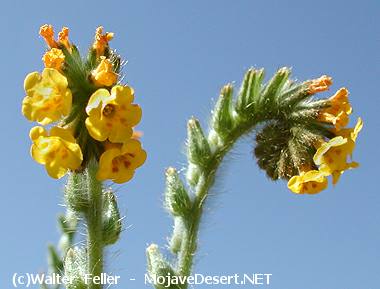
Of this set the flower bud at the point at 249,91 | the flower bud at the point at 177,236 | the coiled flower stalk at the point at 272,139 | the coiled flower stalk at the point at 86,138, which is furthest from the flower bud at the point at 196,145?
the coiled flower stalk at the point at 86,138

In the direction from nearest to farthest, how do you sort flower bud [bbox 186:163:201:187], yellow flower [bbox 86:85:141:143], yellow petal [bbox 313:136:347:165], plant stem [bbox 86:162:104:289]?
yellow flower [bbox 86:85:141:143]
plant stem [bbox 86:162:104:289]
yellow petal [bbox 313:136:347:165]
flower bud [bbox 186:163:201:187]

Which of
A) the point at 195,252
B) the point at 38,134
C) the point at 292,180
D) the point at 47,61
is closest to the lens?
the point at 38,134

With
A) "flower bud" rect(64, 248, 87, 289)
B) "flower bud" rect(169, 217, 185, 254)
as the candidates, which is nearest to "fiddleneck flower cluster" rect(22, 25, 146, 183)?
"flower bud" rect(64, 248, 87, 289)

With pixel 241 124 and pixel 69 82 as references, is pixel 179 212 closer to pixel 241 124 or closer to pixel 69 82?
pixel 241 124

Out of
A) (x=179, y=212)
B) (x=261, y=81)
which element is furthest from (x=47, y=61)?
(x=261, y=81)

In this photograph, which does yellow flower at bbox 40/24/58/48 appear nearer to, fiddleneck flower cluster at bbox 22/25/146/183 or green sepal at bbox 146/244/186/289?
fiddleneck flower cluster at bbox 22/25/146/183

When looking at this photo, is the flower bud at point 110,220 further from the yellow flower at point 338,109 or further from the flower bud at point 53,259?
the yellow flower at point 338,109
